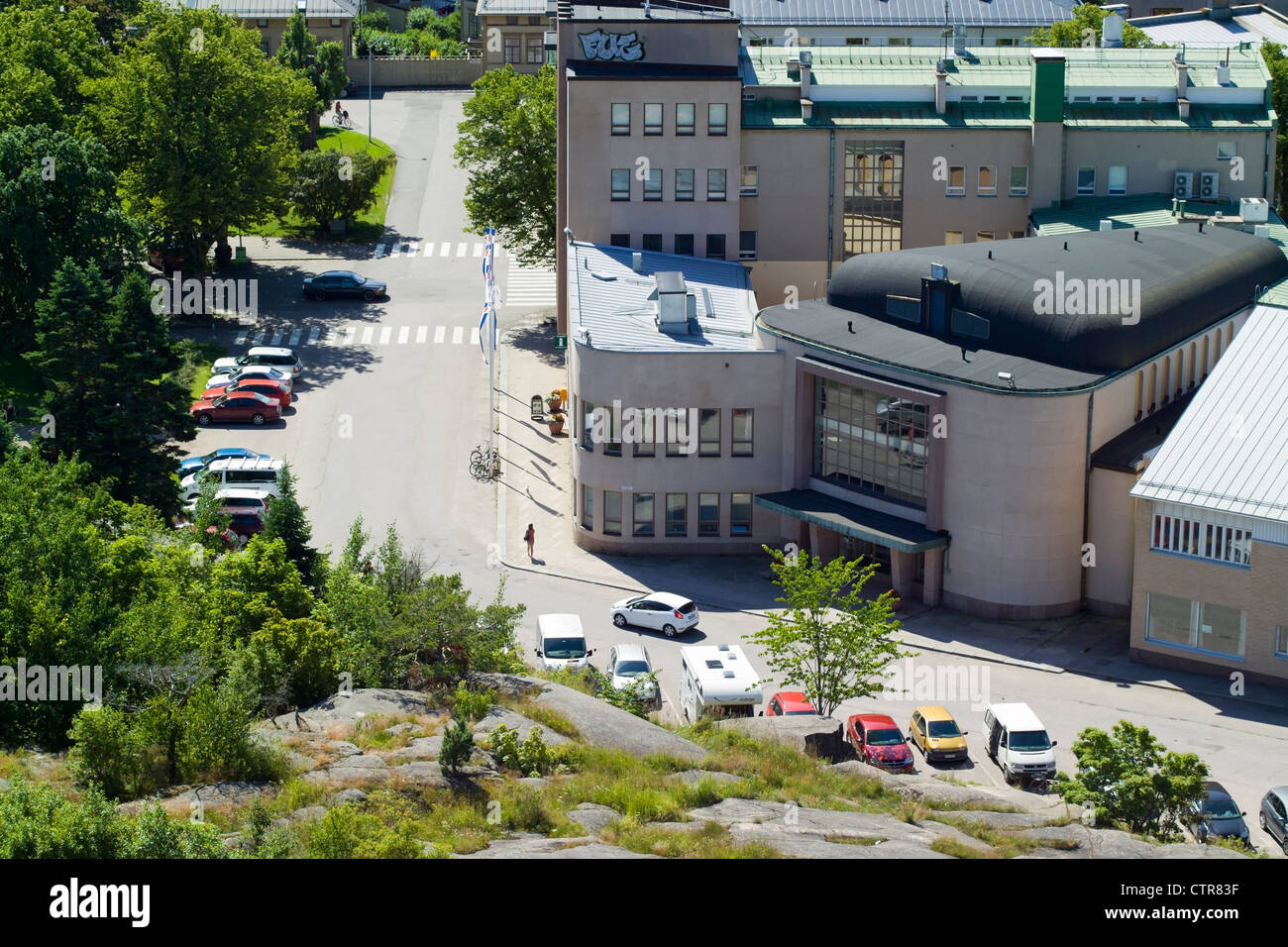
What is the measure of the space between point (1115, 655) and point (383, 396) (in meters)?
41.9

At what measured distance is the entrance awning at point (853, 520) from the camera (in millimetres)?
61344

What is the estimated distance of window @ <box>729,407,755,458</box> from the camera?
6750 cm

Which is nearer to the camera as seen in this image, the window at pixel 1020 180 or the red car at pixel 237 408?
the red car at pixel 237 408

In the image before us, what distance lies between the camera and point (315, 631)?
38.9m

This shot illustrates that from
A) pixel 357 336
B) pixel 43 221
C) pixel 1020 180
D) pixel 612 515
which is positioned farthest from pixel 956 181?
pixel 43 221

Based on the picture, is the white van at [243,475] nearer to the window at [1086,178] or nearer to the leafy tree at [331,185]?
the leafy tree at [331,185]

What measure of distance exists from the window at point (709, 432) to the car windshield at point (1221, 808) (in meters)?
29.7

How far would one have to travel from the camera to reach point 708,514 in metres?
68.4

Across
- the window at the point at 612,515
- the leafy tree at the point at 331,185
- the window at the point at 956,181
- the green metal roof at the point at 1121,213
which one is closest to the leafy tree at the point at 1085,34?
the green metal roof at the point at 1121,213

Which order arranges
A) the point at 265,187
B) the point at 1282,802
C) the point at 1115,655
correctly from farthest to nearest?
the point at 265,187, the point at 1115,655, the point at 1282,802

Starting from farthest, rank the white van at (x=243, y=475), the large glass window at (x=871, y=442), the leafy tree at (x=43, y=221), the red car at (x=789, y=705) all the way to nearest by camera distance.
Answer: the leafy tree at (x=43, y=221)
the white van at (x=243, y=475)
the large glass window at (x=871, y=442)
the red car at (x=789, y=705)
